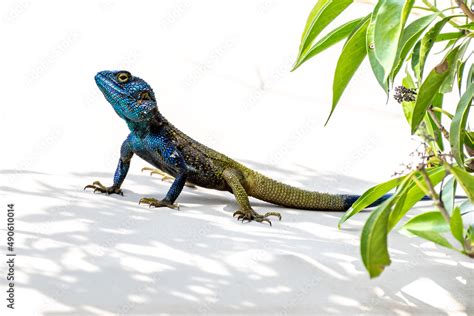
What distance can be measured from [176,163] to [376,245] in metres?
1.82

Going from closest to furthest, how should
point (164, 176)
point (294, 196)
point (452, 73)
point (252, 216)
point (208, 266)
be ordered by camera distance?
point (452, 73)
point (208, 266)
point (252, 216)
point (294, 196)
point (164, 176)

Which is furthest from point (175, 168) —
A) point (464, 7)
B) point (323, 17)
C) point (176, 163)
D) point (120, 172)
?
point (464, 7)

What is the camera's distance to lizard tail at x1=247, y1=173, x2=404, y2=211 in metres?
3.10

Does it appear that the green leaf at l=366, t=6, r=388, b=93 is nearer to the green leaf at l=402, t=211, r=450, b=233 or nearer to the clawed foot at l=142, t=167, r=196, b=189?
the green leaf at l=402, t=211, r=450, b=233

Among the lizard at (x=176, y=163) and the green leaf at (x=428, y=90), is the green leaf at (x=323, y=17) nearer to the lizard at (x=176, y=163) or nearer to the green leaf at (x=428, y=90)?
the green leaf at (x=428, y=90)

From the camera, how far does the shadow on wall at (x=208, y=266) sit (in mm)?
2193

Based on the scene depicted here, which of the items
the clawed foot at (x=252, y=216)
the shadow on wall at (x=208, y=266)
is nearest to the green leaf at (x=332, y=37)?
the shadow on wall at (x=208, y=266)

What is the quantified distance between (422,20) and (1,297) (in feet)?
4.70

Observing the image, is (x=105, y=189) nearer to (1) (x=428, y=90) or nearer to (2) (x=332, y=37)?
(2) (x=332, y=37)

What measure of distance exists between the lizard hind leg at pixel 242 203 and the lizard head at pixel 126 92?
43 centimetres

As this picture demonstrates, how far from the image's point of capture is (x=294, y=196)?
3.11 metres

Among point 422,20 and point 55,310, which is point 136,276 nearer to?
point 55,310

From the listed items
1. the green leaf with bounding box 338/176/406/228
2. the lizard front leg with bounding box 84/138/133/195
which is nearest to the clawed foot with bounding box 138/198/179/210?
the lizard front leg with bounding box 84/138/133/195

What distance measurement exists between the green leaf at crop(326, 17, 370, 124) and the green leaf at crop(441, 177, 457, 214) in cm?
37
